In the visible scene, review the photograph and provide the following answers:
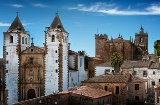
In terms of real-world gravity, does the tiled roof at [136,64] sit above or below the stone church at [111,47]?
below

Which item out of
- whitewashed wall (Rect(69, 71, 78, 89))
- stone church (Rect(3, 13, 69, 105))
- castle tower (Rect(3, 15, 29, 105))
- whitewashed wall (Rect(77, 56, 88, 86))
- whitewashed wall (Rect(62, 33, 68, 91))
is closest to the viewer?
stone church (Rect(3, 13, 69, 105))

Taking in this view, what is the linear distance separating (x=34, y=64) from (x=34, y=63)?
0.26 meters

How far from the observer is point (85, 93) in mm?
53625

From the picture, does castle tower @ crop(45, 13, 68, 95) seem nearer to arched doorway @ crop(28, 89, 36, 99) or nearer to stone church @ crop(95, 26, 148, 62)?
arched doorway @ crop(28, 89, 36, 99)

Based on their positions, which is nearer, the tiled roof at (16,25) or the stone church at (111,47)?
the tiled roof at (16,25)

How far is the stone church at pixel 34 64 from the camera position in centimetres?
6469

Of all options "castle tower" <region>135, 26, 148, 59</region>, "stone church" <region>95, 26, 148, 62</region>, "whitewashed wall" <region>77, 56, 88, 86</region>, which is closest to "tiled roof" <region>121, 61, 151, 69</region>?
"whitewashed wall" <region>77, 56, 88, 86</region>

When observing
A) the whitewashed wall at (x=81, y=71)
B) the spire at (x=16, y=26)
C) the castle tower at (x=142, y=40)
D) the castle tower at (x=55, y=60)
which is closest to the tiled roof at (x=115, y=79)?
the castle tower at (x=55, y=60)

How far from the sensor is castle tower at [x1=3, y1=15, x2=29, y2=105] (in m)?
65.8

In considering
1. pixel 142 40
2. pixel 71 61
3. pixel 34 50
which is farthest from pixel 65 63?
pixel 142 40

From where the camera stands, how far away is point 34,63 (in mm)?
66188

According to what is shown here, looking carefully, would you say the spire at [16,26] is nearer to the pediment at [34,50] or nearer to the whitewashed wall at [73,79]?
the pediment at [34,50]

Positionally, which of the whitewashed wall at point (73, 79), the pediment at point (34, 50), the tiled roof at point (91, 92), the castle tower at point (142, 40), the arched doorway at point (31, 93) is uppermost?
the castle tower at point (142, 40)

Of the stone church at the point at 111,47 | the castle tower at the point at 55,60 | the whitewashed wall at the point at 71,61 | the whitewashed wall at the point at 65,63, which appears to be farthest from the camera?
the stone church at the point at 111,47
